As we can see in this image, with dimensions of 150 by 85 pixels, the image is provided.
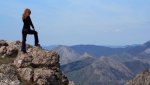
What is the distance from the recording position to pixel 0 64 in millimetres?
36438

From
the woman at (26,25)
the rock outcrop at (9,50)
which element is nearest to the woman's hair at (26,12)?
the woman at (26,25)

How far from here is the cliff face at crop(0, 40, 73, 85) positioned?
34469 mm

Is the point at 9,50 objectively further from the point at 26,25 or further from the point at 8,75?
the point at 8,75

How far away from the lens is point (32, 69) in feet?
118

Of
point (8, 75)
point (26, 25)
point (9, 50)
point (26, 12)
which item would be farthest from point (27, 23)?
point (8, 75)

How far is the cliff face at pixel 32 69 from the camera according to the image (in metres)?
34.5

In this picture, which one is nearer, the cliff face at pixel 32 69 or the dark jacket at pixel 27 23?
the cliff face at pixel 32 69

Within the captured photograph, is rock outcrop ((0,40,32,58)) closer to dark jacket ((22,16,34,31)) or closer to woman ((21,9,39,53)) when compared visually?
woman ((21,9,39,53))

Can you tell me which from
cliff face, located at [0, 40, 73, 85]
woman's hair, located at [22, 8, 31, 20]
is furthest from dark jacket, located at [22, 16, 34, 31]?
cliff face, located at [0, 40, 73, 85]

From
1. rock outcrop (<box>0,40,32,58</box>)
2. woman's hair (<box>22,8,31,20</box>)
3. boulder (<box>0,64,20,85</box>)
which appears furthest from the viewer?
rock outcrop (<box>0,40,32,58</box>)

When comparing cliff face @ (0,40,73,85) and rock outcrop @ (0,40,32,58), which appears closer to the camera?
cliff face @ (0,40,73,85)

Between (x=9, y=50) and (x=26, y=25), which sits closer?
(x=26, y=25)

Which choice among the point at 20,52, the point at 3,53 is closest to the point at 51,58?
the point at 20,52

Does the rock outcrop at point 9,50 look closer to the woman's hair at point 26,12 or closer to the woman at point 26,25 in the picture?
the woman at point 26,25
